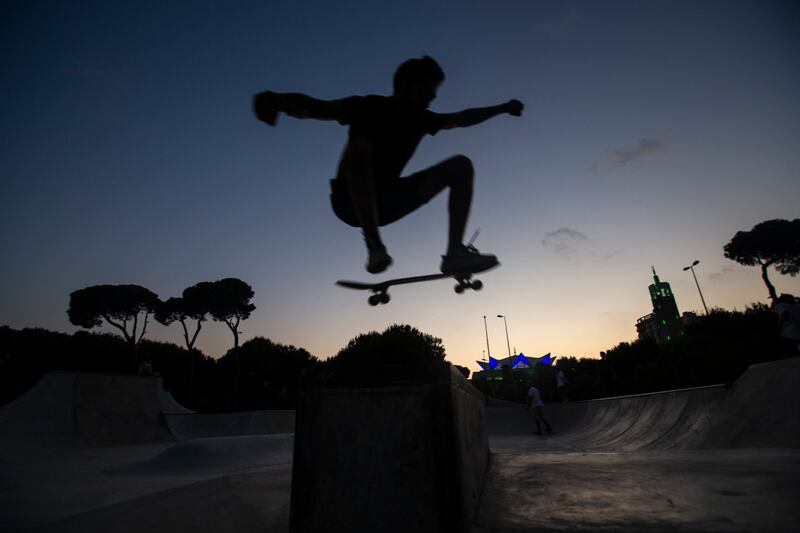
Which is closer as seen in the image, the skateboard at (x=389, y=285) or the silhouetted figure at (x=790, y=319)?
the skateboard at (x=389, y=285)

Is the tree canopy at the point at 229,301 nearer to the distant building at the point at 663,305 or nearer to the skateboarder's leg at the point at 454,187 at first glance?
the skateboarder's leg at the point at 454,187

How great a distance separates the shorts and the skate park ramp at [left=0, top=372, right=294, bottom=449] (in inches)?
613

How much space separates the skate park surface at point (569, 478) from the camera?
217 cm

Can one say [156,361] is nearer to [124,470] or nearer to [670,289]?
[124,470]

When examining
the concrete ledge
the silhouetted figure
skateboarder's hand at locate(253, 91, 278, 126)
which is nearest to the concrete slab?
the concrete ledge

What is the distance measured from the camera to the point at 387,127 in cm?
297

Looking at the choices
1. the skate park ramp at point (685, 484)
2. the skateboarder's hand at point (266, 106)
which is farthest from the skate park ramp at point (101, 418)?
the skate park ramp at point (685, 484)

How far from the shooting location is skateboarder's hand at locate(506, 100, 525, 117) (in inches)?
141

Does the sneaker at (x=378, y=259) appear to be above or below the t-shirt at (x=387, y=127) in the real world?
below

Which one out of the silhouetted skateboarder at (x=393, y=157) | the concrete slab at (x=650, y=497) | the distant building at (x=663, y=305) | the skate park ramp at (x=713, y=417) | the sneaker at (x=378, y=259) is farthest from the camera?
the distant building at (x=663, y=305)

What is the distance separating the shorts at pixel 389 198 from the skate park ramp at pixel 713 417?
20.4 feet

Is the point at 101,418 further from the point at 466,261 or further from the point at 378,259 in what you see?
the point at 466,261

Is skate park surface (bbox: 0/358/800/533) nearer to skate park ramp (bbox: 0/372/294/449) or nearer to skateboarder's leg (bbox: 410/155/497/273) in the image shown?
skate park ramp (bbox: 0/372/294/449)

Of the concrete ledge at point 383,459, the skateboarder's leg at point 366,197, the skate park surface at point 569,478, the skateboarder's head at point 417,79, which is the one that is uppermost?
the skateboarder's head at point 417,79
